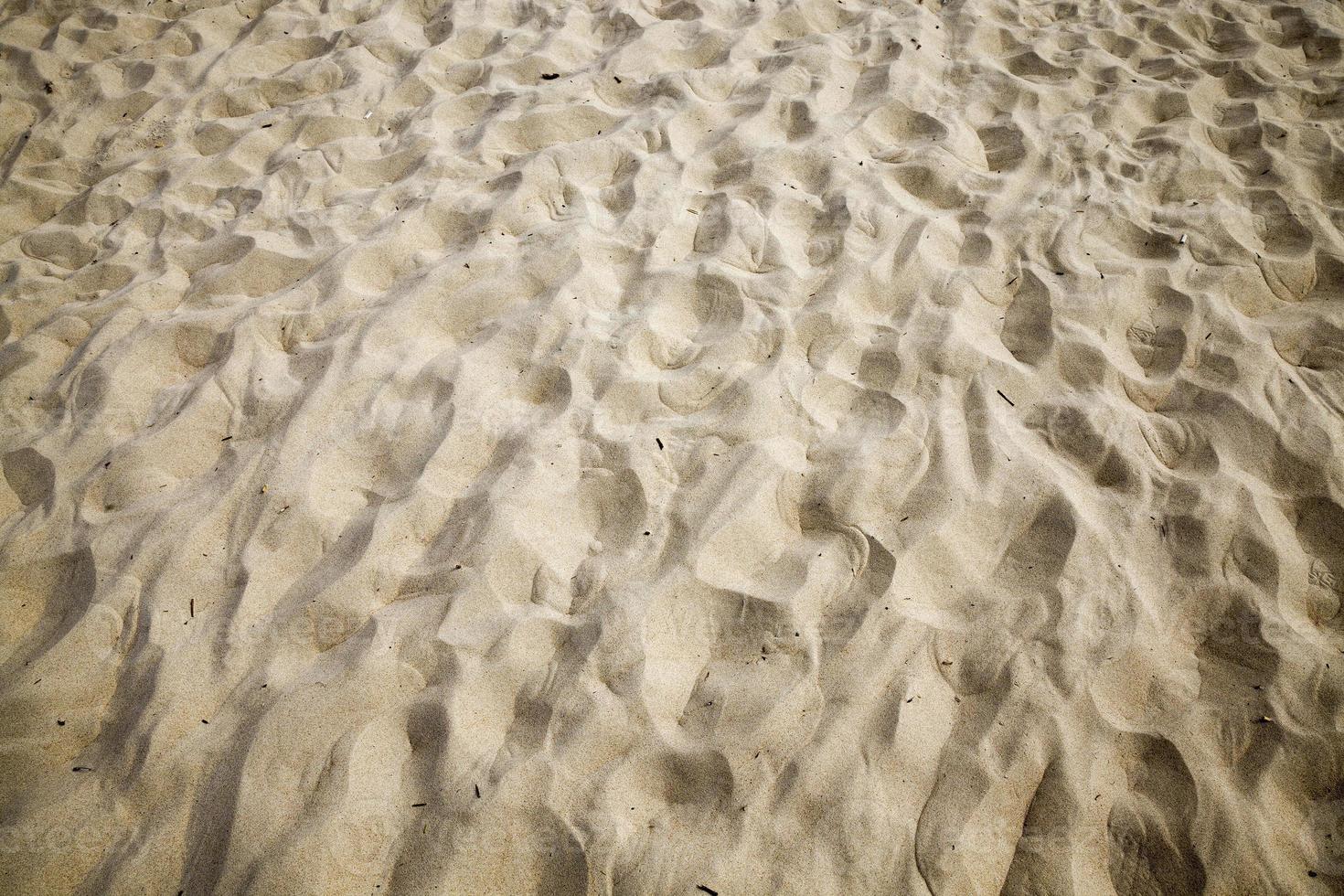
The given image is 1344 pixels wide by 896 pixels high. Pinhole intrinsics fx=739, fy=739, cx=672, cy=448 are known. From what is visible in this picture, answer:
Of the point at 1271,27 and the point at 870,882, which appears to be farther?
the point at 1271,27

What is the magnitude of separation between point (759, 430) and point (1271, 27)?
3444mm

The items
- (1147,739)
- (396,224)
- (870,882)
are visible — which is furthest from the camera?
(396,224)

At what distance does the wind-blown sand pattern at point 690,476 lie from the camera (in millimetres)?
1556

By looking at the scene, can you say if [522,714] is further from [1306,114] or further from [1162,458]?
[1306,114]

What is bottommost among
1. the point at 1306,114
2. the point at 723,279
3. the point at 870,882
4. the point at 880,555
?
the point at 870,882

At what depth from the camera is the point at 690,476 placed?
6.77ft

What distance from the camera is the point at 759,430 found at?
2.12m

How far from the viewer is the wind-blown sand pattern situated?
156 cm

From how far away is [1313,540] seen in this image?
1910 millimetres

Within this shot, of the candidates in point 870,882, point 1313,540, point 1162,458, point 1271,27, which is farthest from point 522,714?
point 1271,27

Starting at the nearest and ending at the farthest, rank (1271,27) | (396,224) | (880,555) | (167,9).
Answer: (880,555) → (396,224) → (1271,27) → (167,9)

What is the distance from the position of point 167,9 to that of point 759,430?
420 centimetres

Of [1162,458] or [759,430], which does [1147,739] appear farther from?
[759,430]

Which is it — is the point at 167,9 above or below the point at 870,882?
above
